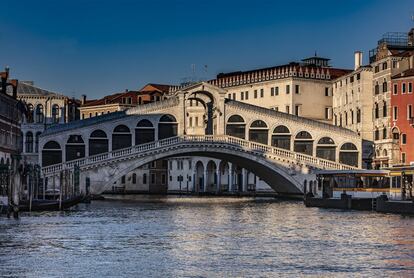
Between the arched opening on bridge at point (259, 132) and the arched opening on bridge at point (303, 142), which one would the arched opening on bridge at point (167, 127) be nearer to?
the arched opening on bridge at point (259, 132)

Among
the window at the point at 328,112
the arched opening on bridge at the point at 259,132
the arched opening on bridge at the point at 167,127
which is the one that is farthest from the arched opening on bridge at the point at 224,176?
the arched opening on bridge at the point at 167,127

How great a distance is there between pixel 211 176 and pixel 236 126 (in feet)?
72.9

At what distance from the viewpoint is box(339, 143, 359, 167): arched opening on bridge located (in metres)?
67.0

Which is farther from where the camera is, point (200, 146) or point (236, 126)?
point (236, 126)

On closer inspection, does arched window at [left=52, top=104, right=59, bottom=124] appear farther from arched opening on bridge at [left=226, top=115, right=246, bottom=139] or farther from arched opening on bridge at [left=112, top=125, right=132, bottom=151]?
arched opening on bridge at [left=226, top=115, right=246, bottom=139]

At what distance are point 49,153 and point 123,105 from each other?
26760mm

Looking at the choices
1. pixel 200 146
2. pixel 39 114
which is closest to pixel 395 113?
pixel 200 146

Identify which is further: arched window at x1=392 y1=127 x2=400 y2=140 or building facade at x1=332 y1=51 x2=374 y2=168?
building facade at x1=332 y1=51 x2=374 y2=168

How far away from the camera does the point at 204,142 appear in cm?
6300

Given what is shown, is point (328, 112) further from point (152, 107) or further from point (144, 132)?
point (144, 132)

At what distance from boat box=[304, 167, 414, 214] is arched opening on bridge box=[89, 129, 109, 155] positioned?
43.8 ft

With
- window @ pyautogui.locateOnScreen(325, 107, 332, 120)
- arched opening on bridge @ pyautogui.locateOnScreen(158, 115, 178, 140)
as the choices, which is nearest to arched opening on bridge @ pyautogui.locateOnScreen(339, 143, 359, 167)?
window @ pyautogui.locateOnScreen(325, 107, 332, 120)

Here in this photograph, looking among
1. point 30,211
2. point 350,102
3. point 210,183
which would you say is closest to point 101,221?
point 30,211

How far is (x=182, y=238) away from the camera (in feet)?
98.9
